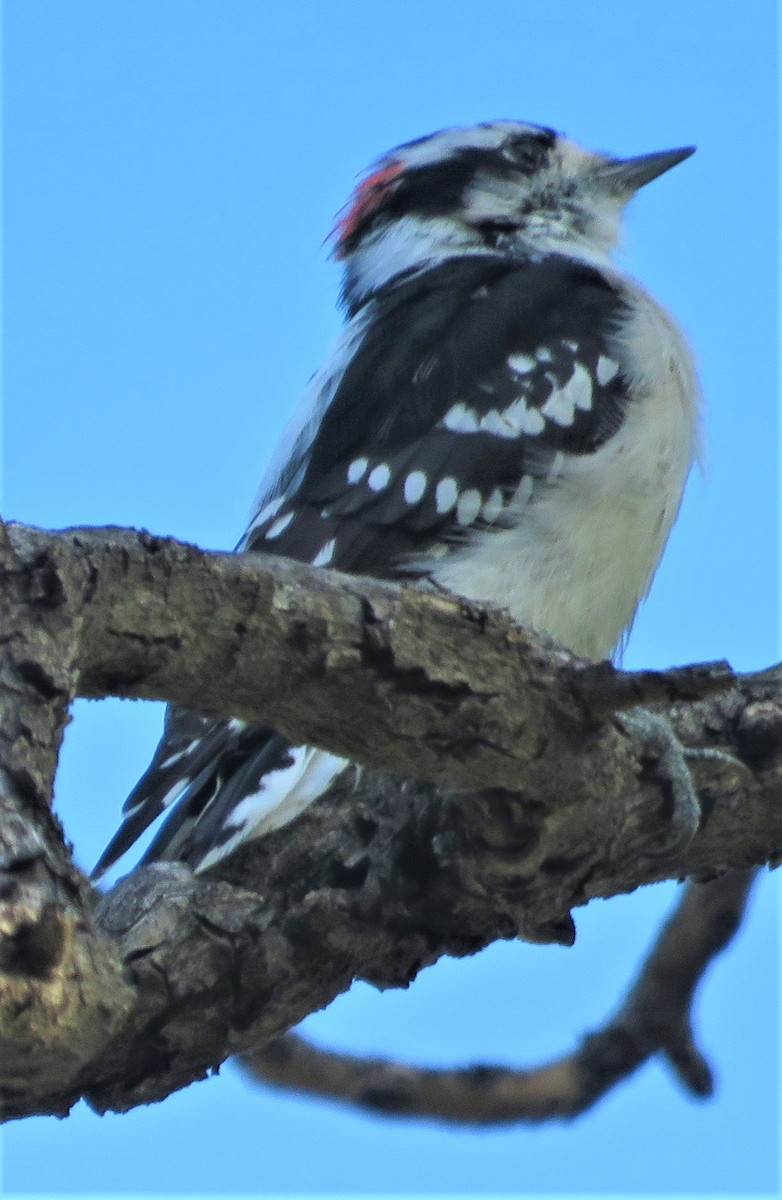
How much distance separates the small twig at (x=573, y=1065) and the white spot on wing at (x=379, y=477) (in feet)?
4.94

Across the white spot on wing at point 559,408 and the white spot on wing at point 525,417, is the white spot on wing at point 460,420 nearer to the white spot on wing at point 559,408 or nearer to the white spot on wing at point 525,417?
the white spot on wing at point 525,417

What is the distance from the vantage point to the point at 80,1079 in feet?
9.97

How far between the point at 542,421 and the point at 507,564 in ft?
1.48

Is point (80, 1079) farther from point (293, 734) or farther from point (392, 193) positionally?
point (392, 193)

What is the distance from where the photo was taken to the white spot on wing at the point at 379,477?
15.6ft

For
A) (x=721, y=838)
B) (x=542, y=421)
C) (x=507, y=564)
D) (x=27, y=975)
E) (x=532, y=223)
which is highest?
(x=532, y=223)

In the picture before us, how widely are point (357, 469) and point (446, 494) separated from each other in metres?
0.27

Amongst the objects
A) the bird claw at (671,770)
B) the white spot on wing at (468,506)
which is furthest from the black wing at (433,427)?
the bird claw at (671,770)

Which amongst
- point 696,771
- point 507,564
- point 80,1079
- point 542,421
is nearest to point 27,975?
point 80,1079

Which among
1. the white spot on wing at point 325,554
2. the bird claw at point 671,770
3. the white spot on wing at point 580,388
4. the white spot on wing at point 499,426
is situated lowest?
the bird claw at point 671,770

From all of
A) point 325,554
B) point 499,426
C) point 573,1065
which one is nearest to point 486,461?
point 499,426

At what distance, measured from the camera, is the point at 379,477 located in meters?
4.78

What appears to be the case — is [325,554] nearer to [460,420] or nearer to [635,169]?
[460,420]

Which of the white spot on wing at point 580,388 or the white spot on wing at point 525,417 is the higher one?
the white spot on wing at point 580,388
